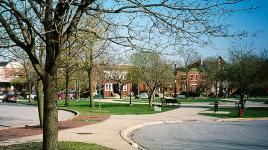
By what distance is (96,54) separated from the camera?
39.0 meters

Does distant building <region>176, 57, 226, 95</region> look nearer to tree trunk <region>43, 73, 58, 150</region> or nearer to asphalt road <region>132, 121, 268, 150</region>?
asphalt road <region>132, 121, 268, 150</region>

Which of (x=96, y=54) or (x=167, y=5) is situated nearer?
(x=167, y=5)

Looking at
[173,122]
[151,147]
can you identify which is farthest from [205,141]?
[173,122]

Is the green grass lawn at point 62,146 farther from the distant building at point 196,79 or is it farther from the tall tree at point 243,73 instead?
the distant building at point 196,79

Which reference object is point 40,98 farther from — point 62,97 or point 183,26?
point 62,97

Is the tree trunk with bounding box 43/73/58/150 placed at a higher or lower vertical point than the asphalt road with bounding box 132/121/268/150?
higher

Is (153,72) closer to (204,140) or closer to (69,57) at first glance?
(69,57)

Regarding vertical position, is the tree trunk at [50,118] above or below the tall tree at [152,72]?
below

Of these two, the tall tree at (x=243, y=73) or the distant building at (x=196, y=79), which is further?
the distant building at (x=196, y=79)

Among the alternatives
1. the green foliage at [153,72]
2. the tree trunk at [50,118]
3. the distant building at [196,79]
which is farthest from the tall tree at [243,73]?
the distant building at [196,79]

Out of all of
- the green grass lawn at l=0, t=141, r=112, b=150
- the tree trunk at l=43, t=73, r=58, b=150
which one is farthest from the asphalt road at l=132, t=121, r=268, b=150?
the tree trunk at l=43, t=73, r=58, b=150

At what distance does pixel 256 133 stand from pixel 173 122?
735cm

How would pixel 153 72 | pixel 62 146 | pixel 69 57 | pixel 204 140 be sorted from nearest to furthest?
pixel 62 146, pixel 204 140, pixel 69 57, pixel 153 72

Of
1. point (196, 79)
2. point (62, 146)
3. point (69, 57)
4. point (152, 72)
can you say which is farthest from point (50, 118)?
point (196, 79)
